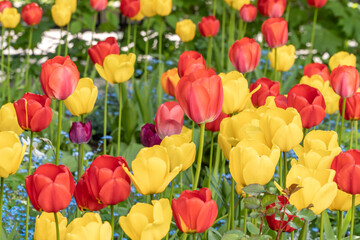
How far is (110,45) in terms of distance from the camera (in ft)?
8.02

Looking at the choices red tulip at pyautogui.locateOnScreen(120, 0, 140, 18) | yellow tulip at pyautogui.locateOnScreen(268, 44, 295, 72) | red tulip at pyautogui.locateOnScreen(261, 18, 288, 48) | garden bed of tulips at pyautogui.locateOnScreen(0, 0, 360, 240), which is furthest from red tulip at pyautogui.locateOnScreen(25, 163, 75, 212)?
red tulip at pyautogui.locateOnScreen(120, 0, 140, 18)

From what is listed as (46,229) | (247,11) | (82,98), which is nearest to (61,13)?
(247,11)

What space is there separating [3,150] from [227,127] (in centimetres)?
59

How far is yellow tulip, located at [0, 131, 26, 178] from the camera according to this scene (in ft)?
4.72

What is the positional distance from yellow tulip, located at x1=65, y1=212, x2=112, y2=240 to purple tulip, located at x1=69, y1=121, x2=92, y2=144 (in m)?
0.90

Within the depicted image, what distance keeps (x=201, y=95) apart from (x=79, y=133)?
78 centimetres

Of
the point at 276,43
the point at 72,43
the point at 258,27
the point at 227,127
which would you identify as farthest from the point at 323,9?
the point at 227,127

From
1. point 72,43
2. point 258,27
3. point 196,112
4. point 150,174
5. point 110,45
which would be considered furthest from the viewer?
point 258,27

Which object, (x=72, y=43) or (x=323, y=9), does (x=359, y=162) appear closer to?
(x=72, y=43)

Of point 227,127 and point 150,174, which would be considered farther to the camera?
point 227,127

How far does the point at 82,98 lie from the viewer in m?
2.01

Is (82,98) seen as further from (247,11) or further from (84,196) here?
(247,11)

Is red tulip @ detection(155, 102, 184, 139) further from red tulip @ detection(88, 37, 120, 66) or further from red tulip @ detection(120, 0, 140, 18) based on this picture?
red tulip @ detection(120, 0, 140, 18)

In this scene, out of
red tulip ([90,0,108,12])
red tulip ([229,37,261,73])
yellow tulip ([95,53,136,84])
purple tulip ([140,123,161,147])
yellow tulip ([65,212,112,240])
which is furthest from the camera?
red tulip ([90,0,108,12])
